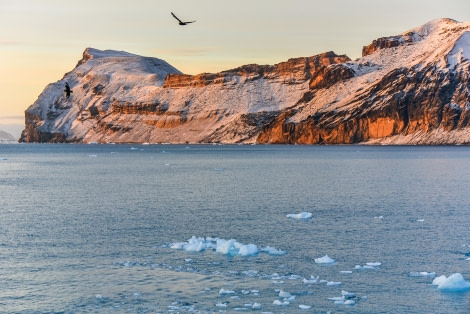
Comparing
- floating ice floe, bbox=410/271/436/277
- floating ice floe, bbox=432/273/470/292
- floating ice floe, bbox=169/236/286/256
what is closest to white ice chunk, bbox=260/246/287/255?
floating ice floe, bbox=169/236/286/256

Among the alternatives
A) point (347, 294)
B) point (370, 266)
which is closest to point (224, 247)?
point (370, 266)

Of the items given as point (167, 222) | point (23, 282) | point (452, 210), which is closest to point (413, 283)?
point (23, 282)

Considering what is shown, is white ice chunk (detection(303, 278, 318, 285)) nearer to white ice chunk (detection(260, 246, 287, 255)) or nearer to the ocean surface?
the ocean surface

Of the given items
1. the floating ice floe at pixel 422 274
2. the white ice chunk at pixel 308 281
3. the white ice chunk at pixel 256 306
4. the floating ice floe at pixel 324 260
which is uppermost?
the floating ice floe at pixel 324 260

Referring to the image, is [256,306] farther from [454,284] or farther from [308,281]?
[454,284]

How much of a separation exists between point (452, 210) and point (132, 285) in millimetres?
34836

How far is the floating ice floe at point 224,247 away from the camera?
39.4 metres

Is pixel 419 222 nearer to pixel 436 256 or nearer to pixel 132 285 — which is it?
pixel 436 256

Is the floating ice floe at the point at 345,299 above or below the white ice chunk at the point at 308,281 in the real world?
below

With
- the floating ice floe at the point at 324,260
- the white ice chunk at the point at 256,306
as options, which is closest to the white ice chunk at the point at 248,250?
the floating ice floe at the point at 324,260

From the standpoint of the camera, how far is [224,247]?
131ft

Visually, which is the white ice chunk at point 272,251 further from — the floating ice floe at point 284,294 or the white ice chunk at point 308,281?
the floating ice floe at point 284,294

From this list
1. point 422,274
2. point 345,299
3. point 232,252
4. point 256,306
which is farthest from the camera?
point 232,252

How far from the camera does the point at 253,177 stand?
338 feet
